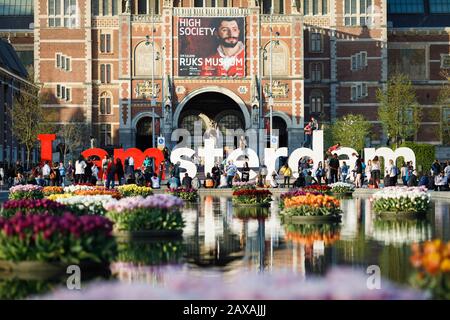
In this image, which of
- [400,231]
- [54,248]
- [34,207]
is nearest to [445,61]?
[400,231]

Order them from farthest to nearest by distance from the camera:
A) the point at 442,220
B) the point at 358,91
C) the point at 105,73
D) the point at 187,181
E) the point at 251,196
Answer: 1. the point at 358,91
2. the point at 105,73
3. the point at 187,181
4. the point at 251,196
5. the point at 442,220

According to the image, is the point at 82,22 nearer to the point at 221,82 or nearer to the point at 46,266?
the point at 221,82

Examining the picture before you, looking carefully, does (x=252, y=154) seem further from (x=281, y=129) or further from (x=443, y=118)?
(x=443, y=118)

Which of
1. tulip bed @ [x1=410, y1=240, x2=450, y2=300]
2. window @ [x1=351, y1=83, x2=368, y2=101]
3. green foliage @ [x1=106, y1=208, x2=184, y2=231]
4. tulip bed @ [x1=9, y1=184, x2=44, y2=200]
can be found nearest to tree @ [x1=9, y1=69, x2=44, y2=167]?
window @ [x1=351, y1=83, x2=368, y2=101]

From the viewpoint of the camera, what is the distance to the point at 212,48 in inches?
3076

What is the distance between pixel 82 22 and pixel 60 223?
228 ft

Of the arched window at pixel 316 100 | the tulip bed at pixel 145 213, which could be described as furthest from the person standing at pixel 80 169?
the arched window at pixel 316 100

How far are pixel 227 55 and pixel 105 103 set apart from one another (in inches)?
493

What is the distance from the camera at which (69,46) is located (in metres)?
83.1

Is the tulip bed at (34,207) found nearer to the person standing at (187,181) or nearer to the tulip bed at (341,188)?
the tulip bed at (341,188)

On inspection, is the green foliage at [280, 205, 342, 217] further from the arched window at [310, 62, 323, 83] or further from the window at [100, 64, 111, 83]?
the arched window at [310, 62, 323, 83]

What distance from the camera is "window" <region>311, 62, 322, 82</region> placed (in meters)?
85.3

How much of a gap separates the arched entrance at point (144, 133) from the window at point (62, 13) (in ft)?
33.7
